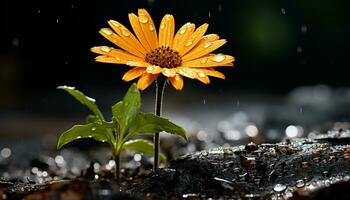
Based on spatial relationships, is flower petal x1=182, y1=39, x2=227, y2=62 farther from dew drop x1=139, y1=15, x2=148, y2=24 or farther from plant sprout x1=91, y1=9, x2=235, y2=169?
dew drop x1=139, y1=15, x2=148, y2=24

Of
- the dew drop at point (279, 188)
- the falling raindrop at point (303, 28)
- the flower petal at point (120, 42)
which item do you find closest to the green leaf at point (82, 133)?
the flower petal at point (120, 42)

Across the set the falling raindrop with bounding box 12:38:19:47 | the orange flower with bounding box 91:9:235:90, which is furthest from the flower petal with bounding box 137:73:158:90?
the falling raindrop with bounding box 12:38:19:47

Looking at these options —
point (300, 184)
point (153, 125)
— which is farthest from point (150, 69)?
point (300, 184)

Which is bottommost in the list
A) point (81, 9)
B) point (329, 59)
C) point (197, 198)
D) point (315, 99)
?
point (197, 198)

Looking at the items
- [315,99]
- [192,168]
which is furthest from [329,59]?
[192,168]

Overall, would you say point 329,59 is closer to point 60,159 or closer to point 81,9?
point 81,9

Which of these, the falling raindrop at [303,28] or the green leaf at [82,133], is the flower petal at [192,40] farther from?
the falling raindrop at [303,28]
